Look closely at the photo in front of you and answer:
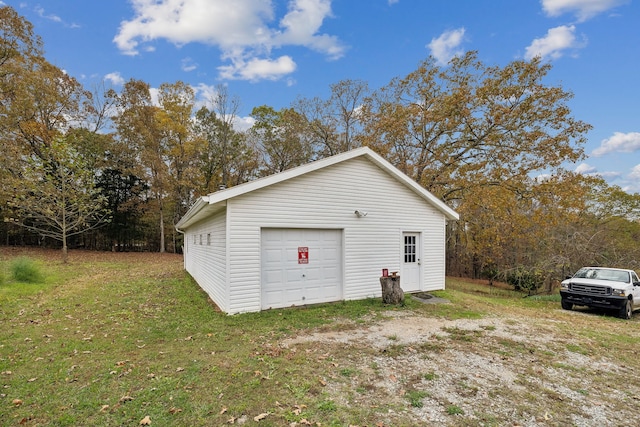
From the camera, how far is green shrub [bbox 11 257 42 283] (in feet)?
34.9

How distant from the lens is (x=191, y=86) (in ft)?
82.1

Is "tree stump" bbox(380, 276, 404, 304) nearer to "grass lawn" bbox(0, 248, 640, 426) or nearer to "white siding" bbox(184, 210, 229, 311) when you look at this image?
"grass lawn" bbox(0, 248, 640, 426)

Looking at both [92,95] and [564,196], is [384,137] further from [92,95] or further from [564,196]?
[92,95]

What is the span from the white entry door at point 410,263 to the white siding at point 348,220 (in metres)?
0.24

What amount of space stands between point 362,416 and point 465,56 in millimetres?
18194

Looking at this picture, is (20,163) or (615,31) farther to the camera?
(20,163)

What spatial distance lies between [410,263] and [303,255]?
13.2 feet

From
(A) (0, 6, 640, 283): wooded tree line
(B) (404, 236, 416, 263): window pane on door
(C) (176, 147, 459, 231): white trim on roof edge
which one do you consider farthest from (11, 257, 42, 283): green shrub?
(B) (404, 236, 416, 263): window pane on door

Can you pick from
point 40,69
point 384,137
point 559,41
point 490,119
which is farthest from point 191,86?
point 559,41

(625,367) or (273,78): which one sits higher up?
(273,78)

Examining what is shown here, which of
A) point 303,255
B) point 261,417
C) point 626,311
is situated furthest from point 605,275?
point 261,417

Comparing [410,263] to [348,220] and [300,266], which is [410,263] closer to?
[348,220]

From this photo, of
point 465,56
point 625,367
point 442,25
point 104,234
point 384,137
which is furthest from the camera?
point 104,234

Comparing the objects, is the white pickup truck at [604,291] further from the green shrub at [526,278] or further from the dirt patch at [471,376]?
the green shrub at [526,278]
